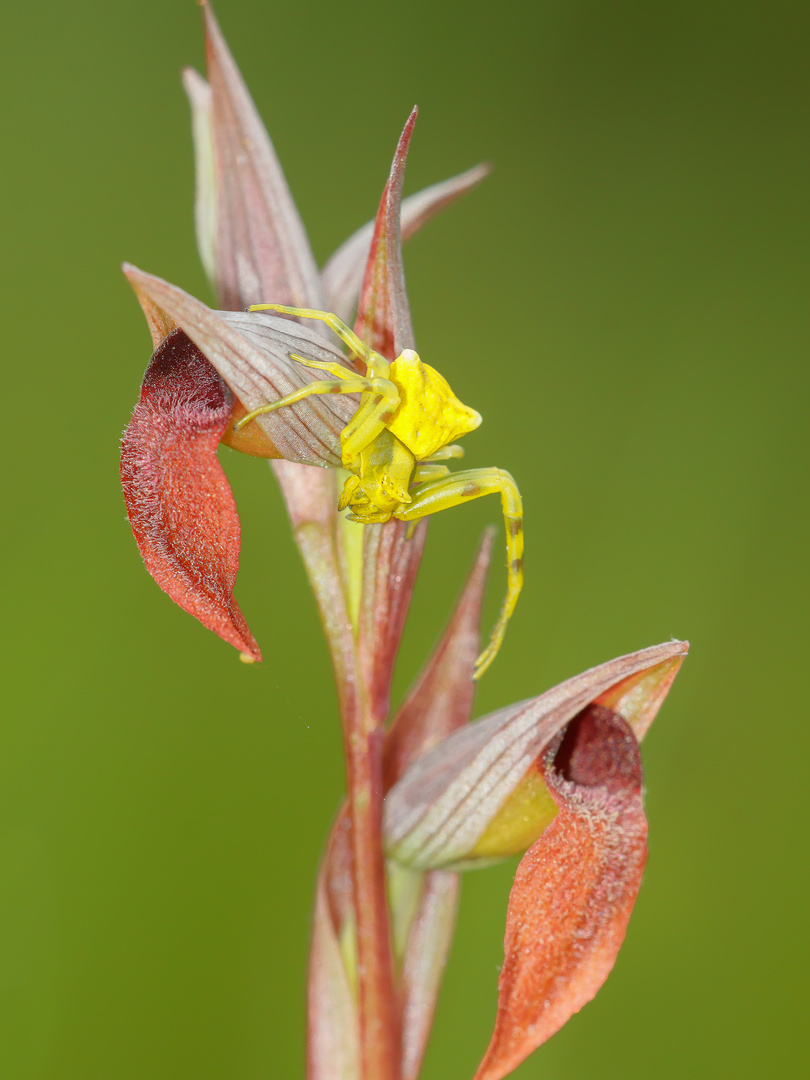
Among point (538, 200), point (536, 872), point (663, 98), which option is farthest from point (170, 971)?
point (663, 98)

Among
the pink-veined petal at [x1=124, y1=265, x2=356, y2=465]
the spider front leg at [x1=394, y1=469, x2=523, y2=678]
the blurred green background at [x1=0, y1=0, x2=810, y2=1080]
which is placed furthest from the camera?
the blurred green background at [x1=0, y1=0, x2=810, y2=1080]

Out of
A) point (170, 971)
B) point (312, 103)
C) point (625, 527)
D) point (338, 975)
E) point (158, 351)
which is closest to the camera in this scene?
point (158, 351)

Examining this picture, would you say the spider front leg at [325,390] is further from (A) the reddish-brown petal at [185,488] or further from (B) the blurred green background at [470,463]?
(B) the blurred green background at [470,463]

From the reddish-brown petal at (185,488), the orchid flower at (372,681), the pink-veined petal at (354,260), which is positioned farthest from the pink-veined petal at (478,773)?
the pink-veined petal at (354,260)

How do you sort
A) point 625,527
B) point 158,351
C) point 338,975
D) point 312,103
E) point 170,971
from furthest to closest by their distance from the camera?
1. point 312,103
2. point 625,527
3. point 170,971
4. point 338,975
5. point 158,351

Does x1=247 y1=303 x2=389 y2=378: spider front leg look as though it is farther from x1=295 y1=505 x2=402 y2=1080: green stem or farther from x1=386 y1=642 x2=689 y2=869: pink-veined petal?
x1=386 y1=642 x2=689 y2=869: pink-veined petal

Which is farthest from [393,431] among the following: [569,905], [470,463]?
[470,463]

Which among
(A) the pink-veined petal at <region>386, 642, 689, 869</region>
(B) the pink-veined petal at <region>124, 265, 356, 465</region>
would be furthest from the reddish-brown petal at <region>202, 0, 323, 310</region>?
(A) the pink-veined petal at <region>386, 642, 689, 869</region>

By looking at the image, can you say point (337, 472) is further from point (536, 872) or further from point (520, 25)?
point (520, 25)

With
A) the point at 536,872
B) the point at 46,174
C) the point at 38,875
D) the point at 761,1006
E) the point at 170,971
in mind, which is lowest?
the point at 761,1006
